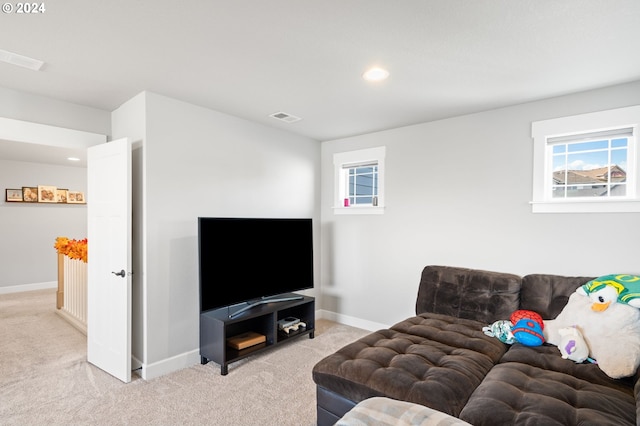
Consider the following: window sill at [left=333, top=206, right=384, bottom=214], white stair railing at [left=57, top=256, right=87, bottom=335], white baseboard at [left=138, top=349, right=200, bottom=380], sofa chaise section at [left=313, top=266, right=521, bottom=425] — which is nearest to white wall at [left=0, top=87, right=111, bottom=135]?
white stair railing at [left=57, top=256, right=87, bottom=335]

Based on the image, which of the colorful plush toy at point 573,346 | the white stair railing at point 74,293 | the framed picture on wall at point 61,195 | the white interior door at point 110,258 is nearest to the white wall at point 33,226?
the framed picture on wall at point 61,195

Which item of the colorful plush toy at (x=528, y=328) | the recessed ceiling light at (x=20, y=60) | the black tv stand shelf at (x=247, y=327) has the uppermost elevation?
the recessed ceiling light at (x=20, y=60)

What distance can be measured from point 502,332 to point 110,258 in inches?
125

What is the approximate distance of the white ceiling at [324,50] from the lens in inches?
67.6

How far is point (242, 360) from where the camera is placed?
3.17m

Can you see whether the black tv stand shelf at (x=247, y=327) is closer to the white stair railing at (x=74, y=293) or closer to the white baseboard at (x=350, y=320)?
the white baseboard at (x=350, y=320)

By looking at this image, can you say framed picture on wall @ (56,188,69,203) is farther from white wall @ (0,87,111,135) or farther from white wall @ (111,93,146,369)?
white wall @ (111,93,146,369)

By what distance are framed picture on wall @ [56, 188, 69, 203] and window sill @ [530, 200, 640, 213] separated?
7.73m

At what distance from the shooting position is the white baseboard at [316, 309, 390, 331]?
4.03m

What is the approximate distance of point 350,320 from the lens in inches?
167

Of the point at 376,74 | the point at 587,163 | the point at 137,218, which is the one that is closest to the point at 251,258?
the point at 137,218

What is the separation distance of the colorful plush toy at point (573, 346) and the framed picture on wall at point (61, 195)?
313 inches

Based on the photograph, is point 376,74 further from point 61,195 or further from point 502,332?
point 61,195

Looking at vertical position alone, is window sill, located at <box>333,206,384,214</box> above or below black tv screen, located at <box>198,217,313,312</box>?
above
